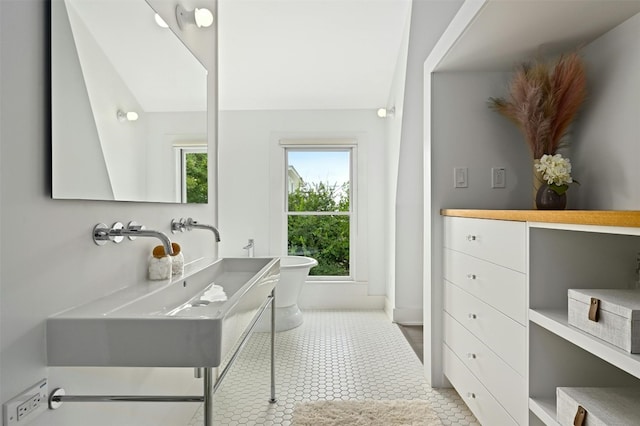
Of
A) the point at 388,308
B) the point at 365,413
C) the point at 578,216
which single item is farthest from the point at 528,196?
the point at 388,308

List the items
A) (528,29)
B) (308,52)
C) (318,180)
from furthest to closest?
(318,180)
(308,52)
(528,29)

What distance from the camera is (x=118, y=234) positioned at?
4.23 ft

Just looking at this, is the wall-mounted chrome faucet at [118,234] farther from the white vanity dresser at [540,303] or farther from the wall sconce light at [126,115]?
the white vanity dresser at [540,303]

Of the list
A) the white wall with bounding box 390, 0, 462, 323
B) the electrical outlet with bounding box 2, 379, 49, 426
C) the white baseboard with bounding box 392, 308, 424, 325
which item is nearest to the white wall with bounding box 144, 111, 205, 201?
the electrical outlet with bounding box 2, 379, 49, 426

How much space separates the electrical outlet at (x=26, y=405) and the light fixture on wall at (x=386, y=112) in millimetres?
3317

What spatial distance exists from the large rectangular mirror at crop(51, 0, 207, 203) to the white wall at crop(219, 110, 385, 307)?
1.98 m

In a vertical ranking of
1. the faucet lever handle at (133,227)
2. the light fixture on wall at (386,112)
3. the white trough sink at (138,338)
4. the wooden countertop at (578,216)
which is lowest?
the white trough sink at (138,338)

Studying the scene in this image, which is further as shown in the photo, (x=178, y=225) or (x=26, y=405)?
(x=178, y=225)

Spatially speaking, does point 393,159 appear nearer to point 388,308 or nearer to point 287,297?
point 388,308

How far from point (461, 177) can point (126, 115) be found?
5.87 feet

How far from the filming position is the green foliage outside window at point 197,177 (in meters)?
2.04

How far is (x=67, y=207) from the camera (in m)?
1.09

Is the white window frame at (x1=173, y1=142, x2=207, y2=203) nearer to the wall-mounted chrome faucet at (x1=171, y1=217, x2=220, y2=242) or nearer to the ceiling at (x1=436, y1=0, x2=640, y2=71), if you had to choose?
the wall-mounted chrome faucet at (x1=171, y1=217, x2=220, y2=242)

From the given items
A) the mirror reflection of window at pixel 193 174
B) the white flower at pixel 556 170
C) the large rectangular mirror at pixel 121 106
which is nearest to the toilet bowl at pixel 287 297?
the mirror reflection of window at pixel 193 174
